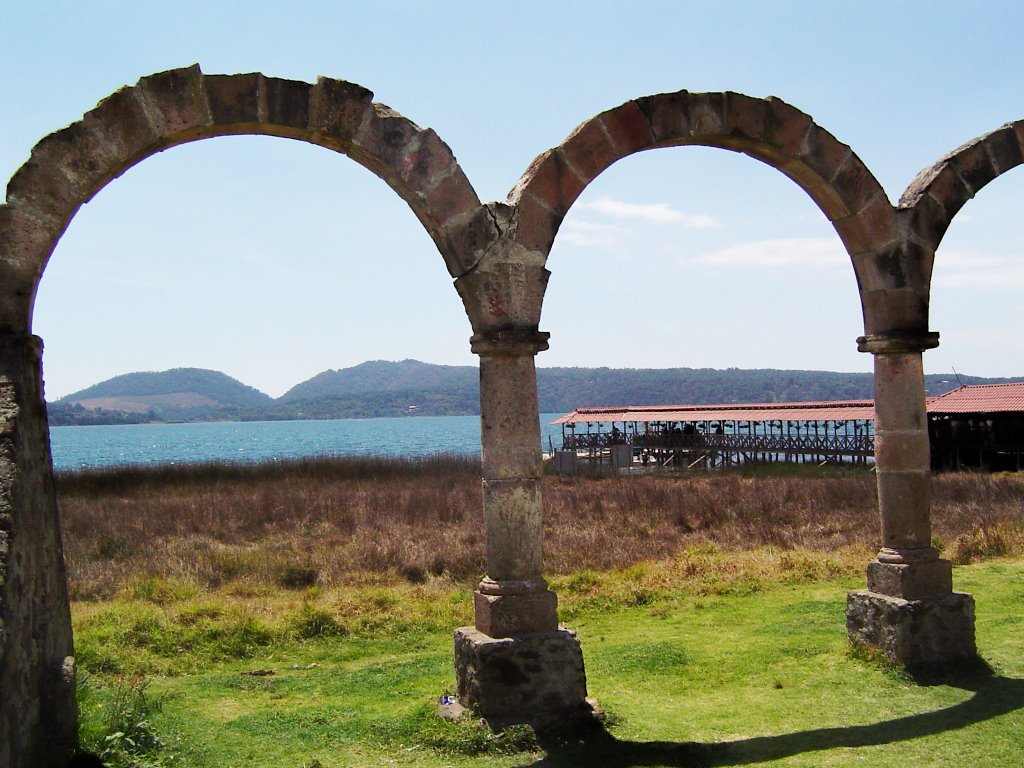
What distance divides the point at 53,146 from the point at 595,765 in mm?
4769

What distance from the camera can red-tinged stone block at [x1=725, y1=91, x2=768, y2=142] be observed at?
266 inches

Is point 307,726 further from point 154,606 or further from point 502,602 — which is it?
point 154,606

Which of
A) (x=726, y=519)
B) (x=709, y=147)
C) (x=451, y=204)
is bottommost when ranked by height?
(x=726, y=519)

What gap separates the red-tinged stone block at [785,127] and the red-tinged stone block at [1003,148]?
1.73 meters

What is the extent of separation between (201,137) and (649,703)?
4.82 m

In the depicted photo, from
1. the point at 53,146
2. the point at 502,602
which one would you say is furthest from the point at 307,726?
the point at 53,146

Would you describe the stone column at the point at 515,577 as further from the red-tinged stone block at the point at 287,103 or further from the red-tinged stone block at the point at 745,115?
the red-tinged stone block at the point at 745,115

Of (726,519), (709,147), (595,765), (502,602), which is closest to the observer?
(595,765)

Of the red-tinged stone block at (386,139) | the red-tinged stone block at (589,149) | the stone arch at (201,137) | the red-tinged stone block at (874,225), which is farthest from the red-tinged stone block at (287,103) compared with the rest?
the red-tinged stone block at (874,225)

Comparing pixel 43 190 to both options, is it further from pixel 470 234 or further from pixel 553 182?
pixel 553 182

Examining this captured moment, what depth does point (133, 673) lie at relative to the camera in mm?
7918

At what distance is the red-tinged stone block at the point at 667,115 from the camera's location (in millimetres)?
6496

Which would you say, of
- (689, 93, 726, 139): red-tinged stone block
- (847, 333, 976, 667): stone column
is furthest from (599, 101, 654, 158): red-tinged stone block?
(847, 333, 976, 667): stone column

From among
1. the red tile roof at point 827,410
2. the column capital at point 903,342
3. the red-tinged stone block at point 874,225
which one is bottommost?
the red tile roof at point 827,410
